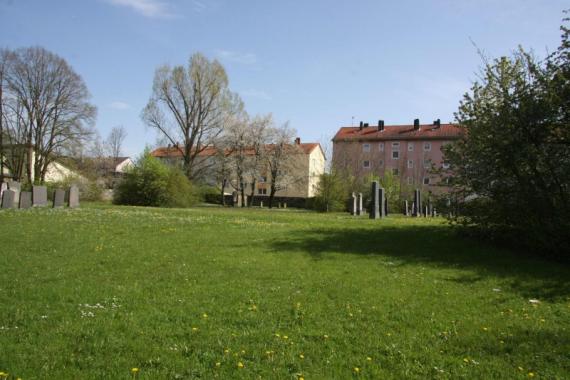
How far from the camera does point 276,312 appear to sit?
20.4 feet

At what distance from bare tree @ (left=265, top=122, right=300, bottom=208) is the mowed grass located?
4935 centimetres

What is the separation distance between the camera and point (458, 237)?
14.0 m

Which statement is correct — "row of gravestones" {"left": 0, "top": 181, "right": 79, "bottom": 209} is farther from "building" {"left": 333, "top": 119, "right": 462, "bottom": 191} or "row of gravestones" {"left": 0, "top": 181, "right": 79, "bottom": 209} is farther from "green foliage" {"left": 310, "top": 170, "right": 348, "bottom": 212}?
"building" {"left": 333, "top": 119, "right": 462, "bottom": 191}

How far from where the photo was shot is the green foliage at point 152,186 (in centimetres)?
3700

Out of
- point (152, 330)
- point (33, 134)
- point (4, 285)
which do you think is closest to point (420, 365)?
point (152, 330)

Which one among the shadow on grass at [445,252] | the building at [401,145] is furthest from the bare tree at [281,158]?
the shadow on grass at [445,252]

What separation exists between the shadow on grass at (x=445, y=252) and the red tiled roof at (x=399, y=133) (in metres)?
63.9

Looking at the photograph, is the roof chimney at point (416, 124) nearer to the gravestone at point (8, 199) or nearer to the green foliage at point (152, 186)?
the green foliage at point (152, 186)

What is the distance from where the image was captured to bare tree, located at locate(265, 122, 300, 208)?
200ft

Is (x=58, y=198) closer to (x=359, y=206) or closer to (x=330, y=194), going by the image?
(x=359, y=206)

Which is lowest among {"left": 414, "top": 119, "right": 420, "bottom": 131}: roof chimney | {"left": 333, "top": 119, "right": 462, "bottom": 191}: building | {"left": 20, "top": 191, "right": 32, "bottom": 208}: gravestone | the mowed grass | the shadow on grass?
the mowed grass

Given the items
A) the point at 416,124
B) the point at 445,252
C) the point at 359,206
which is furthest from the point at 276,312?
the point at 416,124

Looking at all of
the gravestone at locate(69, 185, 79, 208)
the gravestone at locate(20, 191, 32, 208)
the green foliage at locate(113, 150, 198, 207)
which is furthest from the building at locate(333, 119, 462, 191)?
the gravestone at locate(20, 191, 32, 208)

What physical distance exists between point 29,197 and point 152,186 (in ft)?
42.6
